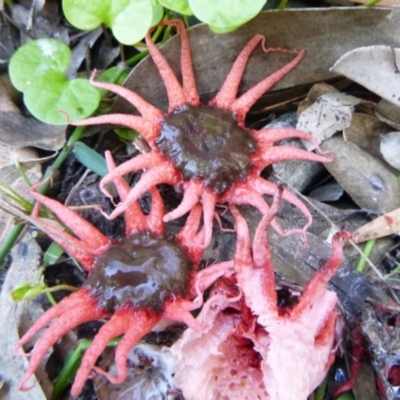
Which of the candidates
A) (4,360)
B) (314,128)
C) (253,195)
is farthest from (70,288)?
(314,128)

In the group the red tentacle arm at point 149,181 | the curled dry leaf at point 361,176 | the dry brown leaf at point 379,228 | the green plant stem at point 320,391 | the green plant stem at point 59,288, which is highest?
the red tentacle arm at point 149,181

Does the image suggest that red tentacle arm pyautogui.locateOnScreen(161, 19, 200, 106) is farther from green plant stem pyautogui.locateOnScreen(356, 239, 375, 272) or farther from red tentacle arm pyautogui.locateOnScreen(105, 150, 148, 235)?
green plant stem pyautogui.locateOnScreen(356, 239, 375, 272)

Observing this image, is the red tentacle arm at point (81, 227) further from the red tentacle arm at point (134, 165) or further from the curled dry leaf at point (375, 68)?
the curled dry leaf at point (375, 68)

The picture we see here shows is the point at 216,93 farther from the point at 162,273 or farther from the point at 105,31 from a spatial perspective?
the point at 162,273

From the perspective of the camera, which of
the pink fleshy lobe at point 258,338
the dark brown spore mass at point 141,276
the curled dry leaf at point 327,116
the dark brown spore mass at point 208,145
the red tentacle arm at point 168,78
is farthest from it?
the curled dry leaf at point 327,116

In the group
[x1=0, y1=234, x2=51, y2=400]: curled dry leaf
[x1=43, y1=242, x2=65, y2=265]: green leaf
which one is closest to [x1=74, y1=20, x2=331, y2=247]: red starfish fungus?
[x1=43, y1=242, x2=65, y2=265]: green leaf

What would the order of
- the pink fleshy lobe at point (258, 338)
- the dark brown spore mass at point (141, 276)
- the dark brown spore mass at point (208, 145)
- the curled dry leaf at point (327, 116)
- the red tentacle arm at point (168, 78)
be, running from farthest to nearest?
the curled dry leaf at point (327, 116) < the red tentacle arm at point (168, 78) < the dark brown spore mass at point (208, 145) < the dark brown spore mass at point (141, 276) < the pink fleshy lobe at point (258, 338)

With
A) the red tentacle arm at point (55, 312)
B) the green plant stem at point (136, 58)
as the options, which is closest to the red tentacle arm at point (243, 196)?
the red tentacle arm at point (55, 312)

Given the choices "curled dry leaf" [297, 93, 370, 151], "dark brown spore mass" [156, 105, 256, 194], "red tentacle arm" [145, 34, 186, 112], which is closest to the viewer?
"dark brown spore mass" [156, 105, 256, 194]
